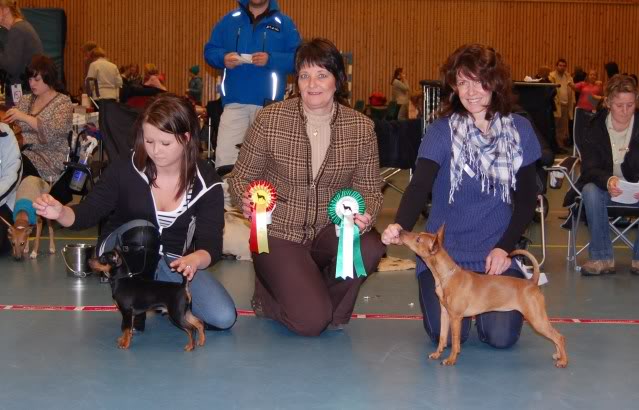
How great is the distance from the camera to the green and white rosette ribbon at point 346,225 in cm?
386

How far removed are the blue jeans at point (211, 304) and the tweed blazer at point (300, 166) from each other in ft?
1.22

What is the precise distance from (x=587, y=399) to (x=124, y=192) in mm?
2082

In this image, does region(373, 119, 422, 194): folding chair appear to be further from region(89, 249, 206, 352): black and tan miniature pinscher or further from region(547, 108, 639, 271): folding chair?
region(89, 249, 206, 352): black and tan miniature pinscher

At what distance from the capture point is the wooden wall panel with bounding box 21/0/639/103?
18.8 metres

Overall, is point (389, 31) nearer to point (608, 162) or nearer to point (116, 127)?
point (116, 127)

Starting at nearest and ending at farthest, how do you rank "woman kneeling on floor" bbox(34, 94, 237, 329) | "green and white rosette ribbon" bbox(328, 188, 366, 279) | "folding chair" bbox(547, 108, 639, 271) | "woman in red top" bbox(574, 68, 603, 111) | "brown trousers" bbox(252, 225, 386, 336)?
"woman kneeling on floor" bbox(34, 94, 237, 329) → "green and white rosette ribbon" bbox(328, 188, 366, 279) → "brown trousers" bbox(252, 225, 386, 336) → "folding chair" bbox(547, 108, 639, 271) → "woman in red top" bbox(574, 68, 603, 111)

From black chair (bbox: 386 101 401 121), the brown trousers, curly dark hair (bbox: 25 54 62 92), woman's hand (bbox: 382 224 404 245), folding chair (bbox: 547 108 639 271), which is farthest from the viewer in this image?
black chair (bbox: 386 101 401 121)

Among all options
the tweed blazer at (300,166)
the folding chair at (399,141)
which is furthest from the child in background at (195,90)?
the tweed blazer at (300,166)

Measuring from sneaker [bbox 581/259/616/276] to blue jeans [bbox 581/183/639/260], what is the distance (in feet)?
0.09

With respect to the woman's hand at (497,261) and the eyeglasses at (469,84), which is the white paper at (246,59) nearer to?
the eyeglasses at (469,84)

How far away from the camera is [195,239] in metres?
4.11

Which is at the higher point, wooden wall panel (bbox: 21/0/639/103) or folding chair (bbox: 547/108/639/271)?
wooden wall panel (bbox: 21/0/639/103)

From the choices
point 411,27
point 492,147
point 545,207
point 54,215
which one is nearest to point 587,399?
point 492,147

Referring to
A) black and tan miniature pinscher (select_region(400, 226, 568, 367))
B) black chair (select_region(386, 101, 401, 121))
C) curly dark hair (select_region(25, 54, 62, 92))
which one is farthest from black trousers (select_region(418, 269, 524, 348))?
black chair (select_region(386, 101, 401, 121))
